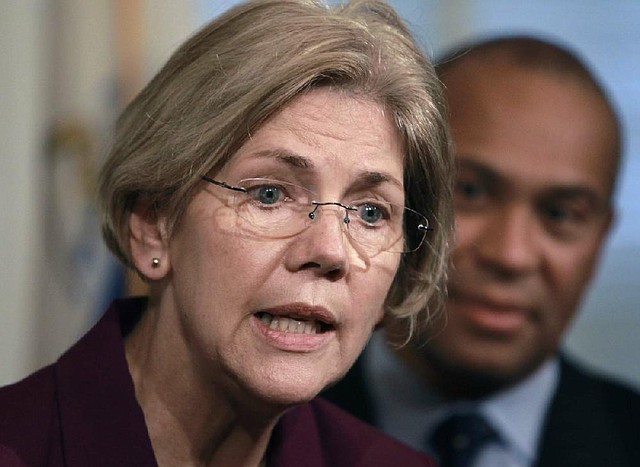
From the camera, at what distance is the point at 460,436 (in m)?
3.17

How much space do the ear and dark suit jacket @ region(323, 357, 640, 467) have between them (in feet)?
4.07

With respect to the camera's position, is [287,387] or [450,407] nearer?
[287,387]

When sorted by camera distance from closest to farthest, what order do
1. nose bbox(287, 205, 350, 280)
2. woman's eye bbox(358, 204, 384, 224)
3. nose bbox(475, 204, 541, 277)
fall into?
nose bbox(287, 205, 350, 280), woman's eye bbox(358, 204, 384, 224), nose bbox(475, 204, 541, 277)

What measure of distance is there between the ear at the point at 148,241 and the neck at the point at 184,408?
0.09m

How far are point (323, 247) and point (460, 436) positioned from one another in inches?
59.3

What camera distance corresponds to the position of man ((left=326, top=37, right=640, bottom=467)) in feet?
10.1

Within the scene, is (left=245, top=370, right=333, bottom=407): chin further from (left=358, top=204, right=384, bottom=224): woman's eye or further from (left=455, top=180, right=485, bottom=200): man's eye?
(left=455, top=180, right=485, bottom=200): man's eye

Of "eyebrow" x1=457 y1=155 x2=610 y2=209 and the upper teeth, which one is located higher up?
the upper teeth

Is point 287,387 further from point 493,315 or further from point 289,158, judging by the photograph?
point 493,315

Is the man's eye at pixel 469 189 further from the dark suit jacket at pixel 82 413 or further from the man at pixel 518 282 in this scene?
the dark suit jacket at pixel 82 413

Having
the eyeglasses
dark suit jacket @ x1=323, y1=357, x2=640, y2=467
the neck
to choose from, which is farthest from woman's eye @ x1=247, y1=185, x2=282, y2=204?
dark suit jacket @ x1=323, y1=357, x2=640, y2=467

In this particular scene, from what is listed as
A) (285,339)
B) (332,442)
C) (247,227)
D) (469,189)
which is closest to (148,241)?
(247,227)

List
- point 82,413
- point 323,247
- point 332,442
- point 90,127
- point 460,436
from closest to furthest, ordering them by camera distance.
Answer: point 323,247 < point 82,413 < point 332,442 < point 460,436 < point 90,127

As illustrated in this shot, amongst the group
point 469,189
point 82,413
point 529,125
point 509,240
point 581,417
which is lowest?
point 581,417
